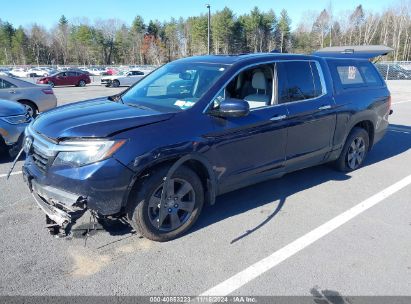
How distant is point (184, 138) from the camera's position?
3434 mm

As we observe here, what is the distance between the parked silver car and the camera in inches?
396

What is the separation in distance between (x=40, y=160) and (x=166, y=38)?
11110 cm

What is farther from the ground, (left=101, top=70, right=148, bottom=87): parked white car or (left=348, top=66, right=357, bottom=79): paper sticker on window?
(left=348, top=66, right=357, bottom=79): paper sticker on window

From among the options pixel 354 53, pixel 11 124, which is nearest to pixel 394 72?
pixel 354 53

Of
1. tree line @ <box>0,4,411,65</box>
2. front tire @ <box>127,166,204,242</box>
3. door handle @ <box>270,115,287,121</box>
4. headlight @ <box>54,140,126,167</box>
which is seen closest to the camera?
headlight @ <box>54,140,126,167</box>

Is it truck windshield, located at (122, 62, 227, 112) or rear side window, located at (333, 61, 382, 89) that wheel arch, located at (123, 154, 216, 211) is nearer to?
truck windshield, located at (122, 62, 227, 112)

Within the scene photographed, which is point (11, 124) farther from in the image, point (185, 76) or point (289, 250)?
point (289, 250)

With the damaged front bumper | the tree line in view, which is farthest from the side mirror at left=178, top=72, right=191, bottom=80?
the tree line

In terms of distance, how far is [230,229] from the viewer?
152 inches

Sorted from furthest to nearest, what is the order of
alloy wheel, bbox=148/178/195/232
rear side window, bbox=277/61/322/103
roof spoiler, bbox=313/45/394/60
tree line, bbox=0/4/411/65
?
tree line, bbox=0/4/411/65 < roof spoiler, bbox=313/45/394/60 < rear side window, bbox=277/61/322/103 < alloy wheel, bbox=148/178/195/232

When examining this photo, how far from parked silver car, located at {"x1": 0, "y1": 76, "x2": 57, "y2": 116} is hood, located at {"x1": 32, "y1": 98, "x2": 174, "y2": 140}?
7.03m

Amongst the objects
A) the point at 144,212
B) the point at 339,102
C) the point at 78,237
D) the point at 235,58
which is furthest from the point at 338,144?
the point at 78,237

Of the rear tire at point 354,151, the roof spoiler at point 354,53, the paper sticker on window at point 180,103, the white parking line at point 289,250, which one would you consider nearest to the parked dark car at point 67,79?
the roof spoiler at point 354,53

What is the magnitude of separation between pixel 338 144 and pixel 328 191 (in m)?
0.75
